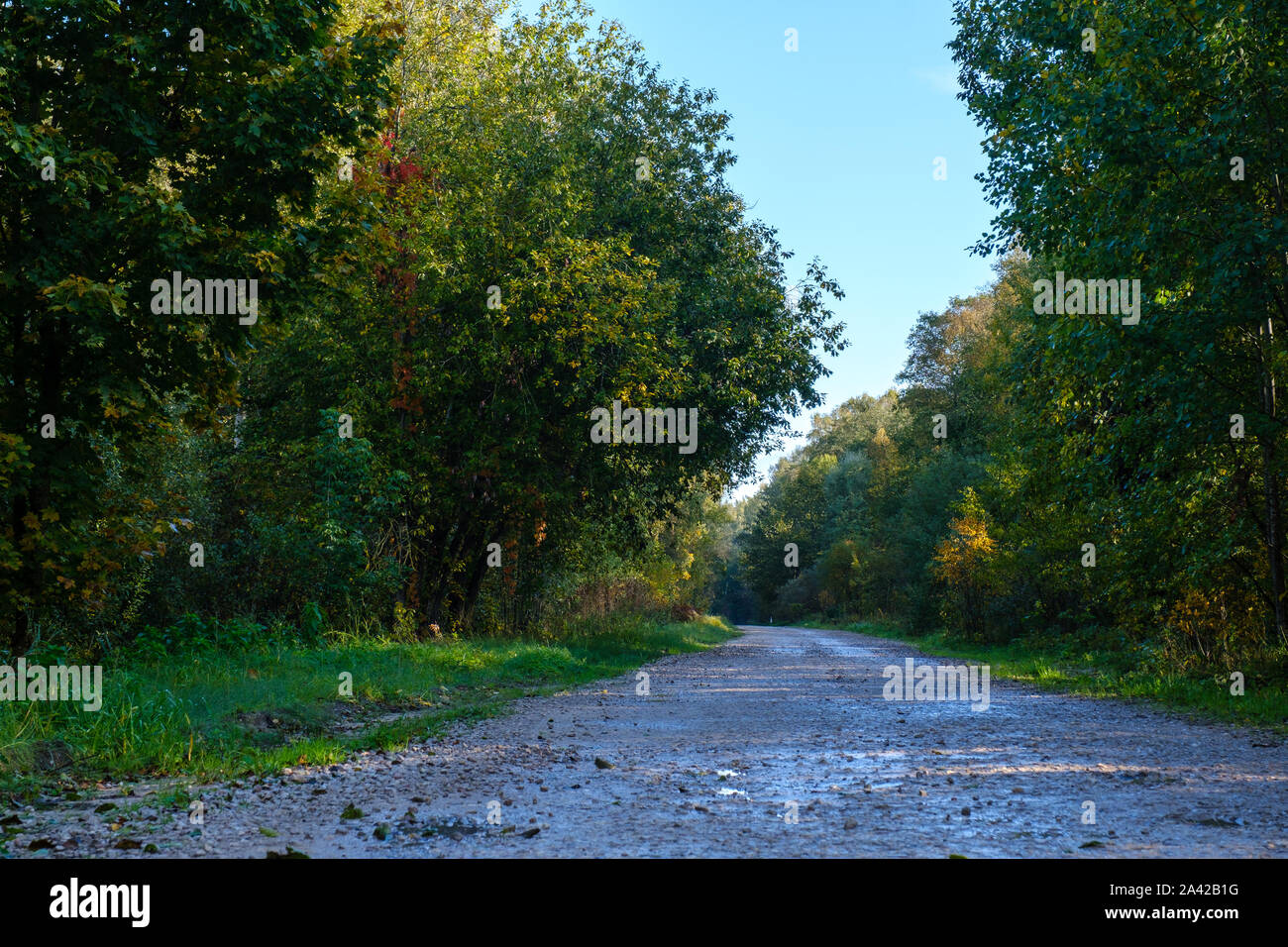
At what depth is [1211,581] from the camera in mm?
13516

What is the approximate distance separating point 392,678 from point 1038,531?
1779 centimetres

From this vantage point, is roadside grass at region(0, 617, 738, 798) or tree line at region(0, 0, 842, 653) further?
tree line at region(0, 0, 842, 653)

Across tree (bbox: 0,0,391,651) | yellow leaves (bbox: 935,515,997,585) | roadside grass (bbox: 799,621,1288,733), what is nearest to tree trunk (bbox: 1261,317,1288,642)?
roadside grass (bbox: 799,621,1288,733)

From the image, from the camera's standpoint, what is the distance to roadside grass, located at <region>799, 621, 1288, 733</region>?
1120 centimetres

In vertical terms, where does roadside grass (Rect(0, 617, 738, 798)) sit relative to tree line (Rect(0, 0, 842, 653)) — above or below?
below

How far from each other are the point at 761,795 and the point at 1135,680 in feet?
37.2

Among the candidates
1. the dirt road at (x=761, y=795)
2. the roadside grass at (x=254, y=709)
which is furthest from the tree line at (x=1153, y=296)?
the roadside grass at (x=254, y=709)

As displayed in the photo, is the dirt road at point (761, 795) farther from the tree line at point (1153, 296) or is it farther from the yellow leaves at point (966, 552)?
the yellow leaves at point (966, 552)

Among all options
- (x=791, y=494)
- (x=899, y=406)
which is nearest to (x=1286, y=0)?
(x=899, y=406)

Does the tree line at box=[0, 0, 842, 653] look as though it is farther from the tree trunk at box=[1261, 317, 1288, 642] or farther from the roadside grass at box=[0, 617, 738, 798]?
the tree trunk at box=[1261, 317, 1288, 642]

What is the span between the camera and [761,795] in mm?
6324

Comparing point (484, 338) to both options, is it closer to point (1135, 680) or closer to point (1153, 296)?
point (1153, 296)

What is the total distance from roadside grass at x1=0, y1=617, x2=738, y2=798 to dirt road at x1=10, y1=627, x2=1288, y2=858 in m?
0.73

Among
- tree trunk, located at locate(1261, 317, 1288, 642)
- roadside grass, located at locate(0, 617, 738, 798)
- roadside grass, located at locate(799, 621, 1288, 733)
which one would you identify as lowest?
roadside grass, located at locate(799, 621, 1288, 733)
